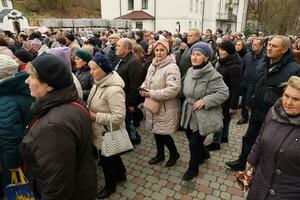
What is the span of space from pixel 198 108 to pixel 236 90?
1.47 m

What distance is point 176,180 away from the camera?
397cm

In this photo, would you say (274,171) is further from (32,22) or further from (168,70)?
(32,22)

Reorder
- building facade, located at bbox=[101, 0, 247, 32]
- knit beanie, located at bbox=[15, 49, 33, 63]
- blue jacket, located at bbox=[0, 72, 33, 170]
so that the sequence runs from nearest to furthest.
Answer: blue jacket, located at bbox=[0, 72, 33, 170]
knit beanie, located at bbox=[15, 49, 33, 63]
building facade, located at bbox=[101, 0, 247, 32]

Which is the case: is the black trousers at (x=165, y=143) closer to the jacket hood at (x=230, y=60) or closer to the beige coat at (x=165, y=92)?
the beige coat at (x=165, y=92)

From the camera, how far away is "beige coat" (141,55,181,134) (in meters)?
3.68

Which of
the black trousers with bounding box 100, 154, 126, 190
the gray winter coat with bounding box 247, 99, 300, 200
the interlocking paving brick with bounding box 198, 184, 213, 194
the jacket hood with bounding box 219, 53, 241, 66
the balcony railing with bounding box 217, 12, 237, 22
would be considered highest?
the balcony railing with bounding box 217, 12, 237, 22

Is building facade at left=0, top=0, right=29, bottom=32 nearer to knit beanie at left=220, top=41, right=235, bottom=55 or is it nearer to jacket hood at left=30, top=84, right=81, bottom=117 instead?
knit beanie at left=220, top=41, right=235, bottom=55

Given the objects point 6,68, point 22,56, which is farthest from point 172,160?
point 22,56

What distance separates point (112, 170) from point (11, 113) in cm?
157

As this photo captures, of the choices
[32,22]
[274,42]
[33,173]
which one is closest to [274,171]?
[274,42]

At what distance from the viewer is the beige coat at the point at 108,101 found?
3027 mm

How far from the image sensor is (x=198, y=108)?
3.51m

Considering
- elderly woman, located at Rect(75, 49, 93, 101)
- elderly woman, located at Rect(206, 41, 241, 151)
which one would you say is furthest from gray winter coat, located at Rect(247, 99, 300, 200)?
elderly woman, located at Rect(75, 49, 93, 101)

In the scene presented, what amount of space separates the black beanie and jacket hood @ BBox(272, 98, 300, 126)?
183 centimetres
